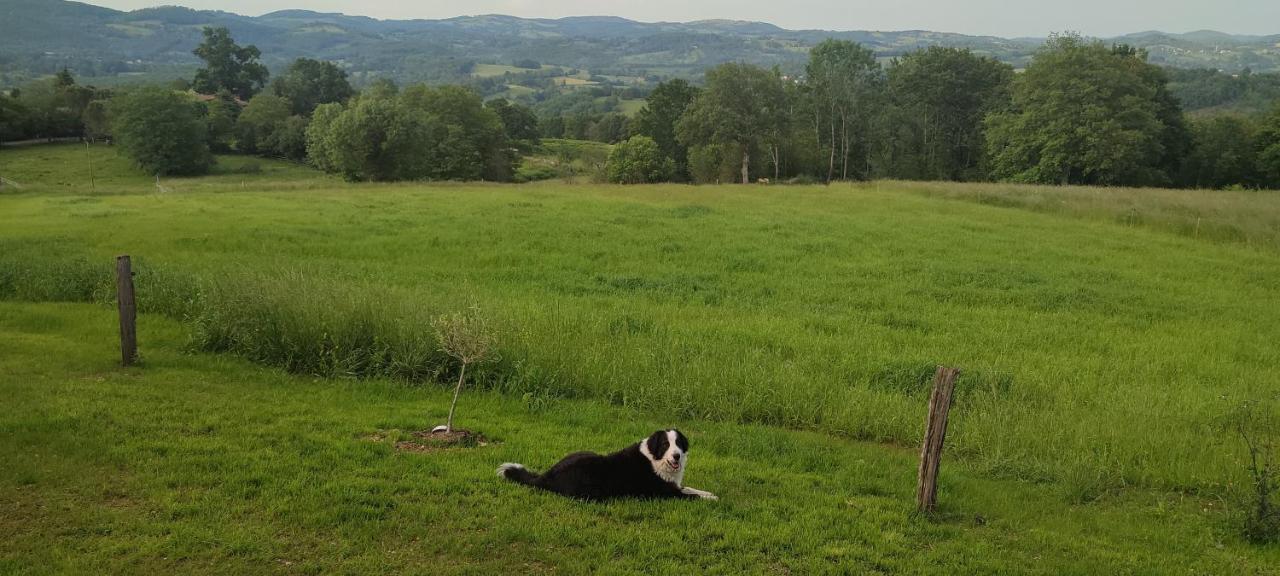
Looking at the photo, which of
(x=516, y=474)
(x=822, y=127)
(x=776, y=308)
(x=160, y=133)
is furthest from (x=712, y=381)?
(x=160, y=133)

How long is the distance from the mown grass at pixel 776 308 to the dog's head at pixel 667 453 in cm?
310

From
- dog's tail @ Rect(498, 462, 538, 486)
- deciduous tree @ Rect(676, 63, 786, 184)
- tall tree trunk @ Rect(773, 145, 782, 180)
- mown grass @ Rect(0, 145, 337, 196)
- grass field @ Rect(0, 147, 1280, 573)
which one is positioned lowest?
mown grass @ Rect(0, 145, 337, 196)

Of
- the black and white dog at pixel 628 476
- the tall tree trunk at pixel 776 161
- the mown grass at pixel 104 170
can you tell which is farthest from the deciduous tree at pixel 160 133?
the black and white dog at pixel 628 476

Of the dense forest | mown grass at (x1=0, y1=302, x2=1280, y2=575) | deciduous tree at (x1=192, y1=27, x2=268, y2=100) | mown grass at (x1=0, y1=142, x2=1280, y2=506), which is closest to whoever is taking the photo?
mown grass at (x1=0, y1=302, x2=1280, y2=575)

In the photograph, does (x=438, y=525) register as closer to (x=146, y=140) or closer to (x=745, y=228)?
(x=745, y=228)

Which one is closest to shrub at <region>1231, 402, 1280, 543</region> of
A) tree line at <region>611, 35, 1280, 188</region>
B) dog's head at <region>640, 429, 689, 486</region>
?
dog's head at <region>640, 429, 689, 486</region>

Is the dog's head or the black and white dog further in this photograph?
the black and white dog

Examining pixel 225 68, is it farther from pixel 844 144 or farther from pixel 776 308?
pixel 776 308

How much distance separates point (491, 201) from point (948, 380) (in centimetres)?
3093

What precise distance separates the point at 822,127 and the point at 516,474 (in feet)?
245

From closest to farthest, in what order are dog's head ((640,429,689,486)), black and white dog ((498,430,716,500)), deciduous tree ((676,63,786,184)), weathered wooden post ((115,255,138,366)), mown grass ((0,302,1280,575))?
mown grass ((0,302,1280,575)) → dog's head ((640,429,689,486)) → black and white dog ((498,430,716,500)) → weathered wooden post ((115,255,138,366)) → deciduous tree ((676,63,786,184))

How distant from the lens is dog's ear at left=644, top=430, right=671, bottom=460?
6691 mm

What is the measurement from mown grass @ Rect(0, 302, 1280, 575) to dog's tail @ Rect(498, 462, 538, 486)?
163 mm

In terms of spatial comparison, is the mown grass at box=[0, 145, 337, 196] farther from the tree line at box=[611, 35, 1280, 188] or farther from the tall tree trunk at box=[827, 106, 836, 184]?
the tall tree trunk at box=[827, 106, 836, 184]
